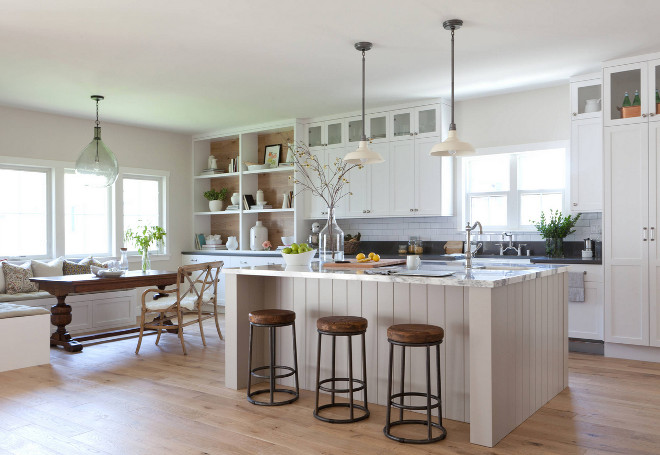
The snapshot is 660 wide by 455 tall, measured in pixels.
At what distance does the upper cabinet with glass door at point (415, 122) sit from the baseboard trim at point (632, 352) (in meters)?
2.80

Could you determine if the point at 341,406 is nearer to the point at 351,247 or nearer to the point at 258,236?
Answer: the point at 351,247

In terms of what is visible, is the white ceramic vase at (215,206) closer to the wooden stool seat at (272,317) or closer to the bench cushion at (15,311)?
the bench cushion at (15,311)

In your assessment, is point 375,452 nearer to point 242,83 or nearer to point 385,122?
point 242,83

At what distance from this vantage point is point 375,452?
3.00 meters

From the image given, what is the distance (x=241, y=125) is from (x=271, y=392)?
485 centimetres

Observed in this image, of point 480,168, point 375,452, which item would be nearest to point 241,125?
point 480,168

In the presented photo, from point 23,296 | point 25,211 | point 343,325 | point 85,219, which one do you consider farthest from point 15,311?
point 343,325

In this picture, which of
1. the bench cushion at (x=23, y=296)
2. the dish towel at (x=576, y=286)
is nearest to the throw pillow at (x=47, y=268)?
Answer: the bench cushion at (x=23, y=296)

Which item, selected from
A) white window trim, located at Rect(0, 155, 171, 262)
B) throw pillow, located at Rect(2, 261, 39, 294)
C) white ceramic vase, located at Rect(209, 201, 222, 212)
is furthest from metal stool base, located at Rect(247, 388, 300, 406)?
white ceramic vase, located at Rect(209, 201, 222, 212)

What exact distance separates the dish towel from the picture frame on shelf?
4.13 m

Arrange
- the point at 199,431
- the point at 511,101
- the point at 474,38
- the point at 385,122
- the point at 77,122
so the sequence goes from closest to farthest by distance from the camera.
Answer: the point at 199,431 → the point at 474,38 → the point at 511,101 → the point at 385,122 → the point at 77,122

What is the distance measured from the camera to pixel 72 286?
5.34 meters

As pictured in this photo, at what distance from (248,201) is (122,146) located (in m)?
1.84

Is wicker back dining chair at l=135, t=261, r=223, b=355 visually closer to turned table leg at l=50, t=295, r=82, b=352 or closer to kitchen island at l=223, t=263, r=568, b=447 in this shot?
turned table leg at l=50, t=295, r=82, b=352
